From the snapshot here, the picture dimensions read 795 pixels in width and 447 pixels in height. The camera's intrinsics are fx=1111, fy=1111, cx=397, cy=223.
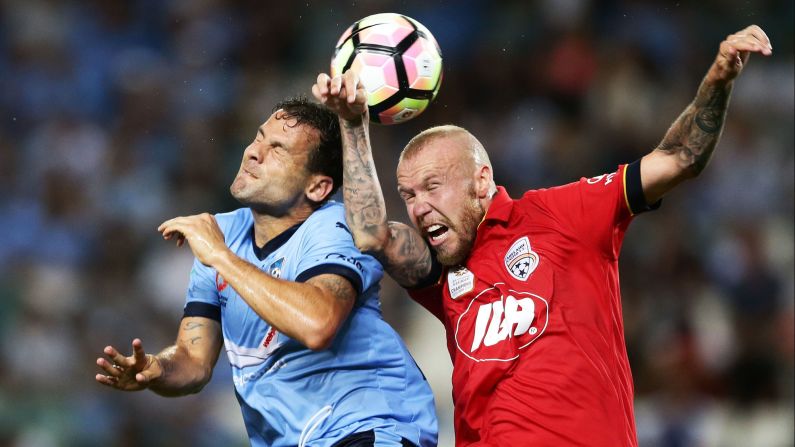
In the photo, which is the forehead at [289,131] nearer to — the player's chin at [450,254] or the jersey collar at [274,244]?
the jersey collar at [274,244]

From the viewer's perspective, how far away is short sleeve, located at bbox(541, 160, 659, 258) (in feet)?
15.3

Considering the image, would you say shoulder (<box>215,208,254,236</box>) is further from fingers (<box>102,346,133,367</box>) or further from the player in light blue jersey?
fingers (<box>102,346,133,367</box>)

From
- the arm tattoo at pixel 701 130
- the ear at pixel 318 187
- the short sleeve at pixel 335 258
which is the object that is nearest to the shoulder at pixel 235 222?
the ear at pixel 318 187

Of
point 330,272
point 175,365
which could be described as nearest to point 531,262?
point 330,272

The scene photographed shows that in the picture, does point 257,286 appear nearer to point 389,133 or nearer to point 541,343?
point 541,343

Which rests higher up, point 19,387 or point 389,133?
point 389,133

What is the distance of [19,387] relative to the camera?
933 cm

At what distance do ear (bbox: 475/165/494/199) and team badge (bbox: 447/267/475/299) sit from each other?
36 centimetres

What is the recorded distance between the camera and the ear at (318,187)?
197 inches

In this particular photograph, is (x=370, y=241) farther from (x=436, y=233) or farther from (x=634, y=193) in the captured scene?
(x=634, y=193)

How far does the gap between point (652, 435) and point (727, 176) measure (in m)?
2.66

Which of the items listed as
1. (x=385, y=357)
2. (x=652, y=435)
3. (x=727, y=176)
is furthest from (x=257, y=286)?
(x=727, y=176)

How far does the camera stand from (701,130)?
182 inches

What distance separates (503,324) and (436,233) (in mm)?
601
